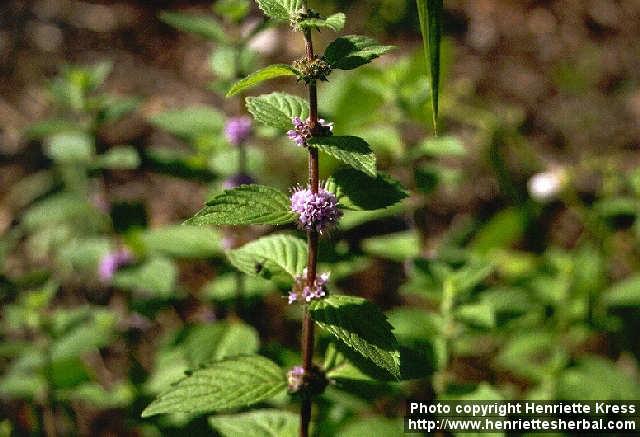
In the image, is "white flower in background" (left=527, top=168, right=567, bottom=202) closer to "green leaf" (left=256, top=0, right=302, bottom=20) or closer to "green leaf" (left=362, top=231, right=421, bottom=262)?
"green leaf" (left=362, top=231, right=421, bottom=262)

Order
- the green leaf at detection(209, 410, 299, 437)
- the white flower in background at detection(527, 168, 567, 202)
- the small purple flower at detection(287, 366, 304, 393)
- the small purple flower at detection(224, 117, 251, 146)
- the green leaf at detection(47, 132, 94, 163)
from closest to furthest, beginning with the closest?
the small purple flower at detection(287, 366, 304, 393)
the green leaf at detection(209, 410, 299, 437)
the small purple flower at detection(224, 117, 251, 146)
the green leaf at detection(47, 132, 94, 163)
the white flower in background at detection(527, 168, 567, 202)

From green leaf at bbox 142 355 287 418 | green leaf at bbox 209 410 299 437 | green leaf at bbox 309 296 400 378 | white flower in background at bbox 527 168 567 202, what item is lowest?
green leaf at bbox 209 410 299 437

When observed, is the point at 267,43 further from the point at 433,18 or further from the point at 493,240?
the point at 433,18

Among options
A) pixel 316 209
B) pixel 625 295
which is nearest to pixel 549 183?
pixel 625 295

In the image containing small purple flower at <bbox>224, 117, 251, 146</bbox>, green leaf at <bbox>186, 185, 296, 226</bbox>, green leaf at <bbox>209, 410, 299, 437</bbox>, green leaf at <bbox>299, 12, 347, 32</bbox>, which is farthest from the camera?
small purple flower at <bbox>224, 117, 251, 146</bbox>

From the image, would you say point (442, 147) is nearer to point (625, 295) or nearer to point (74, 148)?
point (625, 295)

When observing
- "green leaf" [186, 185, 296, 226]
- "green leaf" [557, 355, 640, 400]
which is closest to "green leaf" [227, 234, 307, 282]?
"green leaf" [186, 185, 296, 226]
